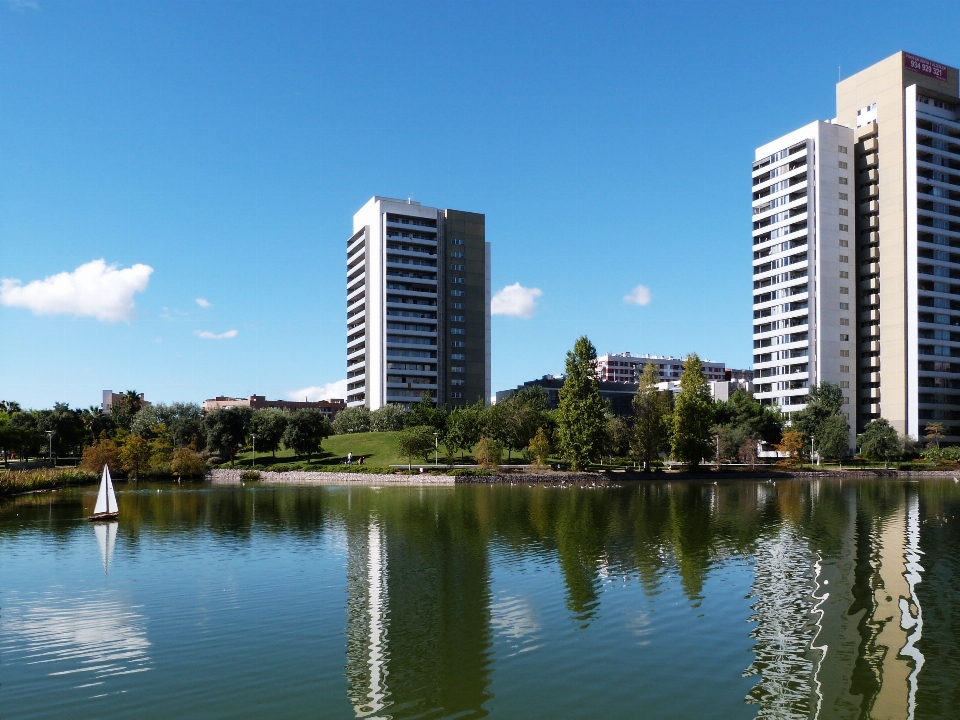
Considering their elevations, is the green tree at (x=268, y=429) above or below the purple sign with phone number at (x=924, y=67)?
below

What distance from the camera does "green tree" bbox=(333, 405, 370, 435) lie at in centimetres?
17250

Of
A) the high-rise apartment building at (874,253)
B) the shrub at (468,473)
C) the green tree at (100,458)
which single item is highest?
the high-rise apartment building at (874,253)

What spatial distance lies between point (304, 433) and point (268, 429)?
9.82 m

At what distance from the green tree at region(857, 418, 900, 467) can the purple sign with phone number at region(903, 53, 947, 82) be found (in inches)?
2803

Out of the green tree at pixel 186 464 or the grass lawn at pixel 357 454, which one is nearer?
the green tree at pixel 186 464

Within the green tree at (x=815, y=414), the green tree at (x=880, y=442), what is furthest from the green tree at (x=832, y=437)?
the green tree at (x=880, y=442)

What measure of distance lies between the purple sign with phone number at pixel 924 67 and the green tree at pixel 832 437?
74.5 m

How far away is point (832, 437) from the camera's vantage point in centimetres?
12219

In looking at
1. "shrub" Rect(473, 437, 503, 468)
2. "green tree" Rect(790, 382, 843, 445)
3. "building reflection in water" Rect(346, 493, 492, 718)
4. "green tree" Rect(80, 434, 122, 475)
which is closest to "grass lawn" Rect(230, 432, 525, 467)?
"shrub" Rect(473, 437, 503, 468)

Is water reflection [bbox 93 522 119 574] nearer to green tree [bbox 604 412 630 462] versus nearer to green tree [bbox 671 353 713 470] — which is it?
green tree [bbox 604 412 630 462]

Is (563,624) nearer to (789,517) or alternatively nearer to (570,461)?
(789,517)

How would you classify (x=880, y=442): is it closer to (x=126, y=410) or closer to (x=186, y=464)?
(x=186, y=464)

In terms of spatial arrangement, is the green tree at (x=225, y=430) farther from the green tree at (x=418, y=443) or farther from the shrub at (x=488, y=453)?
the shrub at (x=488, y=453)

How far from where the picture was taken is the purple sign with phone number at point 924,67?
148 m
